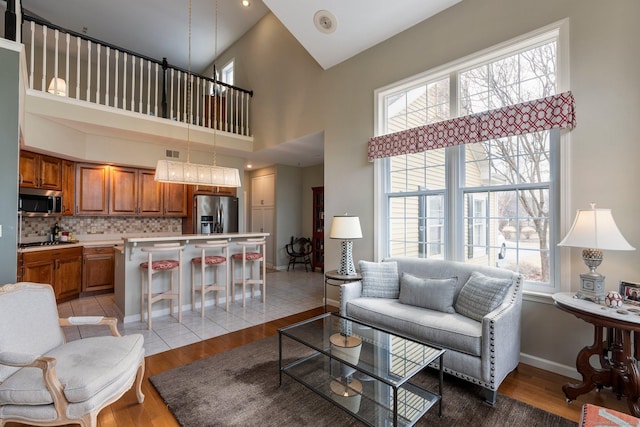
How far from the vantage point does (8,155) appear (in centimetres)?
255

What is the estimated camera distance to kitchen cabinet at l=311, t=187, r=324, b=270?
742 cm

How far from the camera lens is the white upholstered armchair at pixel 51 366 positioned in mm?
1585

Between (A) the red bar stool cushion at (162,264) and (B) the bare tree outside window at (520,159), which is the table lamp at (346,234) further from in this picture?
(A) the red bar stool cushion at (162,264)

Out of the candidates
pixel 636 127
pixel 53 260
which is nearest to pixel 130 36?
pixel 53 260

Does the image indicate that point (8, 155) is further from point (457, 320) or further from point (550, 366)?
point (550, 366)

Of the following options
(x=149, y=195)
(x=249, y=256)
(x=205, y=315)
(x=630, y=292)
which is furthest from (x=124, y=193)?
(x=630, y=292)

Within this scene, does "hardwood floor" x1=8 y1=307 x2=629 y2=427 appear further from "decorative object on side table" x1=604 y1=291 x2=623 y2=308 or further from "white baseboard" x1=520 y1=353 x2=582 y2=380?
"decorative object on side table" x1=604 y1=291 x2=623 y2=308

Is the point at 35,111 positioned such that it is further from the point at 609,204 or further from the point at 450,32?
the point at 609,204

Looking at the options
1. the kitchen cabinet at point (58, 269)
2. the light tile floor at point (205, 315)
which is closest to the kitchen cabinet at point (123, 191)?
the kitchen cabinet at point (58, 269)

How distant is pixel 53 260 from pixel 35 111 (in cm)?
215

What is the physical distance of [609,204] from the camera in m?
2.37

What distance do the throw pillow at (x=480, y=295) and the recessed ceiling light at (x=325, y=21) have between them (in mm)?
3554

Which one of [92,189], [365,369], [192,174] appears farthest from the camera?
[92,189]

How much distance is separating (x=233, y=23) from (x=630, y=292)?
7.49 metres
